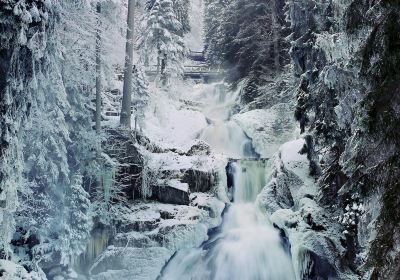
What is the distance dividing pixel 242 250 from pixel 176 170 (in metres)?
4.56

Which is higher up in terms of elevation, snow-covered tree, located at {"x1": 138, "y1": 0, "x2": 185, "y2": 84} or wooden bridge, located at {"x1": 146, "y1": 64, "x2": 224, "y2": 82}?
snow-covered tree, located at {"x1": 138, "y1": 0, "x2": 185, "y2": 84}

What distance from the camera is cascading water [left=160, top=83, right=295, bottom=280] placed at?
48.4 feet

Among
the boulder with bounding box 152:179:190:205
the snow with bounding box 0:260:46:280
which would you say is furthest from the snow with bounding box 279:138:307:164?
the snow with bounding box 0:260:46:280

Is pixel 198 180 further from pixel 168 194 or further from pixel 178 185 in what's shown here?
pixel 168 194

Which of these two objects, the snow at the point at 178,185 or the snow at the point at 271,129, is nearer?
the snow at the point at 178,185

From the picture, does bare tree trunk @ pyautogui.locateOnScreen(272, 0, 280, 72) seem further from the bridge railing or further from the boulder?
the boulder

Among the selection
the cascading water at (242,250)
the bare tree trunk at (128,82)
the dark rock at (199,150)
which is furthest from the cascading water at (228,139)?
the bare tree trunk at (128,82)

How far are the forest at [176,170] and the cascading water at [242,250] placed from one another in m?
0.06

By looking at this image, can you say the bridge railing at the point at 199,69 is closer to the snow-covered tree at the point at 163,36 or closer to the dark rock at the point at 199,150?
the snow-covered tree at the point at 163,36

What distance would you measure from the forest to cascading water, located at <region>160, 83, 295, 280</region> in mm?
55

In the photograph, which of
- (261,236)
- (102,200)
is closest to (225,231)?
(261,236)

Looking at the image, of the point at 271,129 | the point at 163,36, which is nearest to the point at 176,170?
the point at 271,129

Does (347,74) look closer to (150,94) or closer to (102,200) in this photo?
(102,200)

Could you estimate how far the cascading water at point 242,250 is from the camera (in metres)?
14.8
